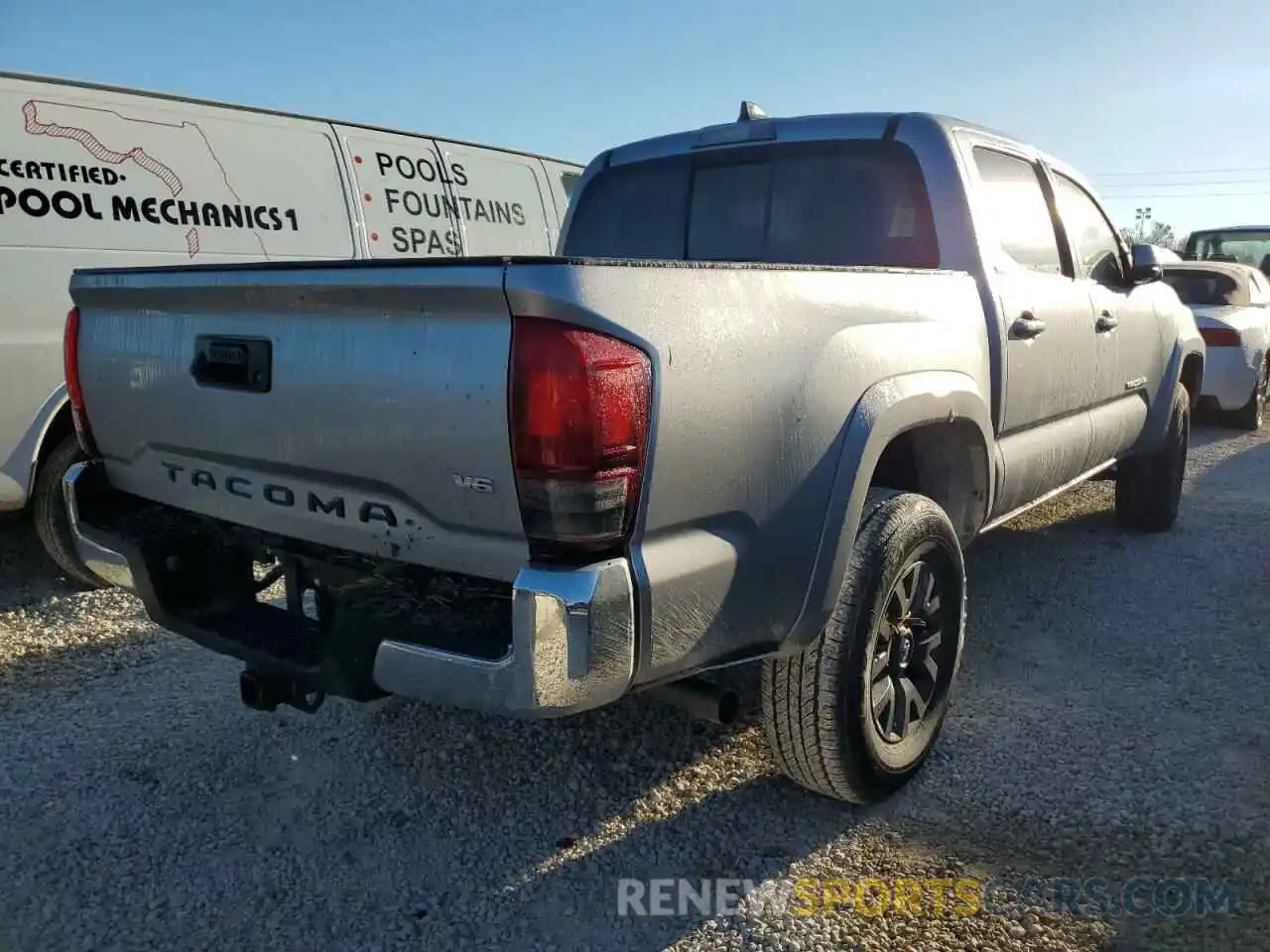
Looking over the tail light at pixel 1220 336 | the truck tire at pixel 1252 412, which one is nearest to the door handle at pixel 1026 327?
the tail light at pixel 1220 336

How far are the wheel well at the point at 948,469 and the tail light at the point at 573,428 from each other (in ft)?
4.50

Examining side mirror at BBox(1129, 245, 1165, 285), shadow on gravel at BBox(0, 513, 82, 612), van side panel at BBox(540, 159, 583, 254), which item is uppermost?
van side panel at BBox(540, 159, 583, 254)

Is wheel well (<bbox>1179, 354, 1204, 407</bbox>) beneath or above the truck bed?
beneath

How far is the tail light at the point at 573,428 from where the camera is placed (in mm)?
1845

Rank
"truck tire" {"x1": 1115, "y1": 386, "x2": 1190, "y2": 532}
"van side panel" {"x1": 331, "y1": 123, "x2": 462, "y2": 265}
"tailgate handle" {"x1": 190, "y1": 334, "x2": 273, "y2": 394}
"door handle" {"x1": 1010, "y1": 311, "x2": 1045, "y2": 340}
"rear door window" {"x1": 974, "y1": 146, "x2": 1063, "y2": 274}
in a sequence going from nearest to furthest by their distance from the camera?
1. "tailgate handle" {"x1": 190, "y1": 334, "x2": 273, "y2": 394}
2. "door handle" {"x1": 1010, "y1": 311, "x2": 1045, "y2": 340}
3. "rear door window" {"x1": 974, "y1": 146, "x2": 1063, "y2": 274}
4. "truck tire" {"x1": 1115, "y1": 386, "x2": 1190, "y2": 532}
5. "van side panel" {"x1": 331, "y1": 123, "x2": 462, "y2": 265}

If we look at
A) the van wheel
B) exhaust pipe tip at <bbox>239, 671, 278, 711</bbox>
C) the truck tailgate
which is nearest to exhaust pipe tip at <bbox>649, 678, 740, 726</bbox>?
the truck tailgate

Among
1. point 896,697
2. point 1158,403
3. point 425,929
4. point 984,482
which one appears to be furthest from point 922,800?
point 1158,403

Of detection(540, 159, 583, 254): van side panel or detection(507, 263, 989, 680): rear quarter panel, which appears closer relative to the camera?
detection(507, 263, 989, 680): rear quarter panel

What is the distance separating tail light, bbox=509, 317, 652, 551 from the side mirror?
3.58 meters

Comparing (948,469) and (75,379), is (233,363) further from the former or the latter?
(948,469)

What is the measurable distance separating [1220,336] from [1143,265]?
5.48 metres

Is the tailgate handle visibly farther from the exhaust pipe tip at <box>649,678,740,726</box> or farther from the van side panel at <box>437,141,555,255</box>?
the van side panel at <box>437,141,555,255</box>

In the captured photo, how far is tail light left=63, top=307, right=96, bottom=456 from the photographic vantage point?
2.81 metres

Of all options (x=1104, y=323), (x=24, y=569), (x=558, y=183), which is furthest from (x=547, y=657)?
(x=558, y=183)
